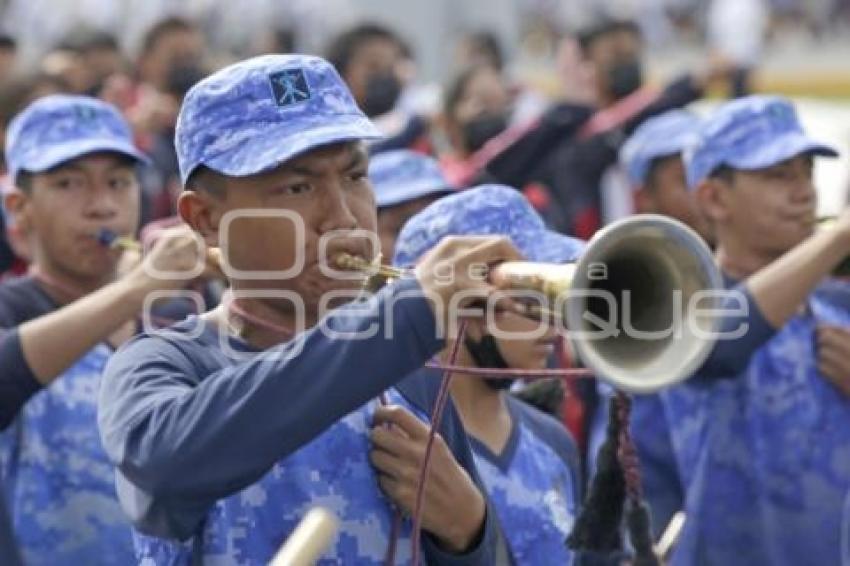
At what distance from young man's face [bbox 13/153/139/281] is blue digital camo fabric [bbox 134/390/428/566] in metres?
2.33

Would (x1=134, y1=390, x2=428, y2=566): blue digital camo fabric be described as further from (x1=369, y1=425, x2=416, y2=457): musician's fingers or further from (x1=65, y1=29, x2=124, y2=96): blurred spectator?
(x1=65, y1=29, x2=124, y2=96): blurred spectator

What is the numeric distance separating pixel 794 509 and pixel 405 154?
2.02 meters

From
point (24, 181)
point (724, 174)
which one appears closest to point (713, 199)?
point (724, 174)

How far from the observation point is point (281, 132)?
3646 millimetres

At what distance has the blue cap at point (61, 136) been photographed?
20.1ft

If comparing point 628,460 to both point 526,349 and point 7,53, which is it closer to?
point 526,349

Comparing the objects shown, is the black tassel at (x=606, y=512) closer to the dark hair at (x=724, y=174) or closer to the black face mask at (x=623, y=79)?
the dark hair at (x=724, y=174)

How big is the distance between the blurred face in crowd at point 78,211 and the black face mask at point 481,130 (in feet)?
15.1

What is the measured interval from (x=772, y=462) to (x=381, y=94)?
5279 millimetres

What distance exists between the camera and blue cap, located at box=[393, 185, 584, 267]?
208 inches

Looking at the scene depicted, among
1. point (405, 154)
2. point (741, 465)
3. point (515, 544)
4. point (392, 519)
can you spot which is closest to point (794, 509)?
point (741, 465)

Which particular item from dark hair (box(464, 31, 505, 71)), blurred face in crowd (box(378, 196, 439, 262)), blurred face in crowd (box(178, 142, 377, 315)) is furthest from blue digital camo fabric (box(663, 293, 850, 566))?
dark hair (box(464, 31, 505, 71))

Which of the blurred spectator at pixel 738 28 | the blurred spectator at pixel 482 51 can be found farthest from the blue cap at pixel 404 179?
the blurred spectator at pixel 738 28

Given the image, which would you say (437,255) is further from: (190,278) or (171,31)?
(171,31)
